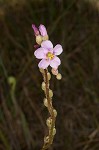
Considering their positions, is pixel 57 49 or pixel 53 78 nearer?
pixel 57 49

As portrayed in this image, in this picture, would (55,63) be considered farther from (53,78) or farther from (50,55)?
(53,78)

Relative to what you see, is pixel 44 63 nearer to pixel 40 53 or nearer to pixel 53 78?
pixel 40 53

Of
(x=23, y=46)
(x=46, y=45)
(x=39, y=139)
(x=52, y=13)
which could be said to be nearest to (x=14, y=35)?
(x=23, y=46)

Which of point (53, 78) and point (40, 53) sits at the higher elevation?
point (53, 78)

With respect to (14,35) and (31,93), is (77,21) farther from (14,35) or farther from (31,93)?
(31,93)

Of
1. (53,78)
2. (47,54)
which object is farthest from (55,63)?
(53,78)

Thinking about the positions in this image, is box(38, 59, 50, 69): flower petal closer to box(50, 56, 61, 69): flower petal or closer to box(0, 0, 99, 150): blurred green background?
box(50, 56, 61, 69): flower petal
